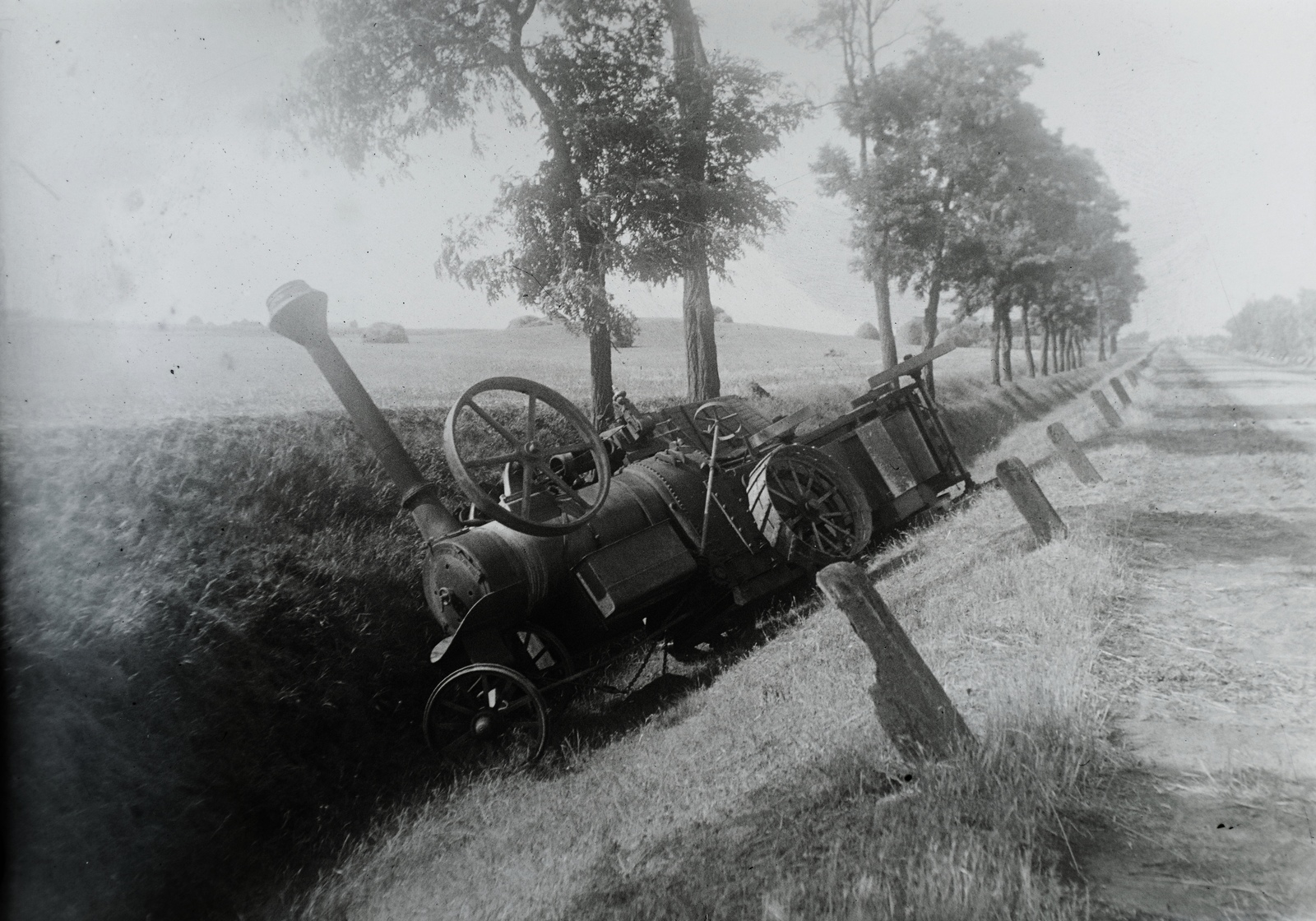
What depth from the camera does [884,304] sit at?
18.2 m

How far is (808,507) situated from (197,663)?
5.04 meters

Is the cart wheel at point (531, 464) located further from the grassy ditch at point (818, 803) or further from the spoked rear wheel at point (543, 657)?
the grassy ditch at point (818, 803)

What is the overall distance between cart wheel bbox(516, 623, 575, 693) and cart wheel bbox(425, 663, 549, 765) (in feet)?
1.06

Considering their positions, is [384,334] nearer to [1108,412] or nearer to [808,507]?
[1108,412]

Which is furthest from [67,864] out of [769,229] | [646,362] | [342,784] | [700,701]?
[646,362]

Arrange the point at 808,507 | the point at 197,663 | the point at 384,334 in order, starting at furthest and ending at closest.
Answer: the point at 384,334 < the point at 808,507 < the point at 197,663

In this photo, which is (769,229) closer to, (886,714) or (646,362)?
(886,714)

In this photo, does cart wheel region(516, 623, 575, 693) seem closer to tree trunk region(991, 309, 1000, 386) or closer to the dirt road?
the dirt road

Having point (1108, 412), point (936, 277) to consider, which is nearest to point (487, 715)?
point (1108, 412)

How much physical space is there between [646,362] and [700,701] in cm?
1945

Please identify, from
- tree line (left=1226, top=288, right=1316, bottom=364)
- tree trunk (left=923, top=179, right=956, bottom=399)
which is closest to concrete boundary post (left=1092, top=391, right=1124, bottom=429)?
tree trunk (left=923, top=179, right=956, bottom=399)

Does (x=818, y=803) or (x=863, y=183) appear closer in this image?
(x=818, y=803)

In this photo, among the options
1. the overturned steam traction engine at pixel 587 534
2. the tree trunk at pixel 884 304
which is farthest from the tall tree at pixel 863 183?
the overturned steam traction engine at pixel 587 534

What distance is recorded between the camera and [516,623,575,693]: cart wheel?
6125 mm
